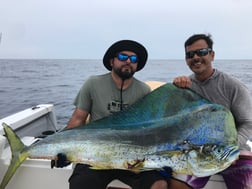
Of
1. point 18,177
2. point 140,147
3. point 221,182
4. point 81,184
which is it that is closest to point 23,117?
point 18,177

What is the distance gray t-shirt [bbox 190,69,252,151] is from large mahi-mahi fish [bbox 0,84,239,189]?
0.44 metres

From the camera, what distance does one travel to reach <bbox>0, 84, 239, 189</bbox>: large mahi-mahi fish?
5.82 feet

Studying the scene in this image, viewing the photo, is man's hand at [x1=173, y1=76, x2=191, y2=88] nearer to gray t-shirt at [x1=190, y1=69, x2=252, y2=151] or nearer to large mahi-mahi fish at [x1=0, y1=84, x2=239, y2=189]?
large mahi-mahi fish at [x1=0, y1=84, x2=239, y2=189]

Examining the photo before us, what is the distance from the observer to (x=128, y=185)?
2.21 metres

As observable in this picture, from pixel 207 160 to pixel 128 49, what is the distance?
3.72ft

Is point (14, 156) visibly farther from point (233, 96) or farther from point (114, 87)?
point (233, 96)

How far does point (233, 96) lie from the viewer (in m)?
2.38

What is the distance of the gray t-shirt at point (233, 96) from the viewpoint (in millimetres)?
2297

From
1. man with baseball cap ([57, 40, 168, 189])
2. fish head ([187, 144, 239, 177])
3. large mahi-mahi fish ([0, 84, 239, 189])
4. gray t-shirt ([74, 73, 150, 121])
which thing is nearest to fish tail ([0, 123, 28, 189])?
large mahi-mahi fish ([0, 84, 239, 189])

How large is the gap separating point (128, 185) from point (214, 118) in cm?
83

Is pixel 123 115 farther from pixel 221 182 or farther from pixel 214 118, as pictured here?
pixel 221 182

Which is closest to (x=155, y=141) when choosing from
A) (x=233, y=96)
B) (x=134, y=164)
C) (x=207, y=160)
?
(x=134, y=164)

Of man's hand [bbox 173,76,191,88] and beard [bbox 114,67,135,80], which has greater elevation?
beard [bbox 114,67,135,80]

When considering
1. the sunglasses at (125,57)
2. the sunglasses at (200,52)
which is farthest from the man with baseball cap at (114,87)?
the sunglasses at (200,52)
